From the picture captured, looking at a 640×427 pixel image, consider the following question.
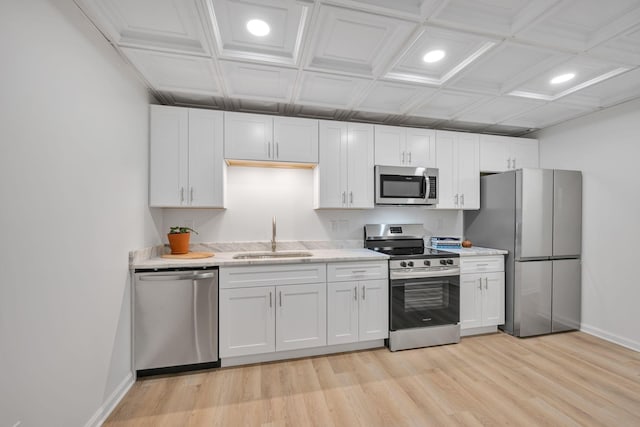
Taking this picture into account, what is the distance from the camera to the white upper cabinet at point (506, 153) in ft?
11.5

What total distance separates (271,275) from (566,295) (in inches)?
137

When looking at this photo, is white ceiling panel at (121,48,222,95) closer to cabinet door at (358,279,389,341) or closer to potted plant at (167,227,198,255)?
potted plant at (167,227,198,255)

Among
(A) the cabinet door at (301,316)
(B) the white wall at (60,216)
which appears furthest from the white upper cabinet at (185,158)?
(A) the cabinet door at (301,316)

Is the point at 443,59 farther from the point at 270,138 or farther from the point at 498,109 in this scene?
the point at 270,138

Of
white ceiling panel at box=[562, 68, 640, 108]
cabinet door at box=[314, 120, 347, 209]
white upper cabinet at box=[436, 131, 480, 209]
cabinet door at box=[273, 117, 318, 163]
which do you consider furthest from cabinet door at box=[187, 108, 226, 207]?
white ceiling panel at box=[562, 68, 640, 108]

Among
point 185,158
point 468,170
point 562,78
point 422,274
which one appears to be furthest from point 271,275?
point 562,78

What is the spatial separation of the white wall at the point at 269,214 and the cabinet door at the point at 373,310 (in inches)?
32.2

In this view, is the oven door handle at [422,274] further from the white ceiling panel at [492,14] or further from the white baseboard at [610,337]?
the white ceiling panel at [492,14]

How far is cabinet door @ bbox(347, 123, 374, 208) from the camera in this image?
3047 millimetres

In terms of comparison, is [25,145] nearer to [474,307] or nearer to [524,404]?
[524,404]

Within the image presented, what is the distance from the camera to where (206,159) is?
2.67m

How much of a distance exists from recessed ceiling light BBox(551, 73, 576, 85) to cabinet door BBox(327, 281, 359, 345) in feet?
8.45

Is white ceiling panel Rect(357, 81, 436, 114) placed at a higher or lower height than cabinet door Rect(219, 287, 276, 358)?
higher

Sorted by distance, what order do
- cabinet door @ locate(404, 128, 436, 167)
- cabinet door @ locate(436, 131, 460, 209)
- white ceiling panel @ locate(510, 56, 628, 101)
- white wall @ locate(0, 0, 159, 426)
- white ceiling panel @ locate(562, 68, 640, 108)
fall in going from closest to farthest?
1. white wall @ locate(0, 0, 159, 426)
2. white ceiling panel @ locate(510, 56, 628, 101)
3. white ceiling panel @ locate(562, 68, 640, 108)
4. cabinet door @ locate(404, 128, 436, 167)
5. cabinet door @ locate(436, 131, 460, 209)
